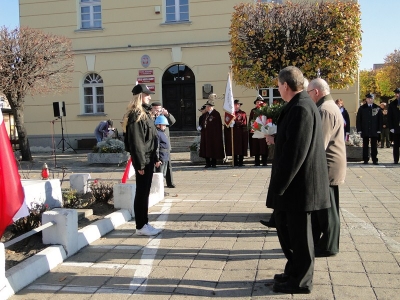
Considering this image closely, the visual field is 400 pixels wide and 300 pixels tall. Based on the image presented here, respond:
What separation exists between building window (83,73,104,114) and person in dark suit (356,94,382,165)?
41.1ft

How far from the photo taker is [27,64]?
14.5 meters

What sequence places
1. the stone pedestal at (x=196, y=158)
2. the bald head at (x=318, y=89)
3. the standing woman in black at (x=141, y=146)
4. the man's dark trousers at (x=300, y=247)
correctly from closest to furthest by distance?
the man's dark trousers at (x=300, y=247)
the bald head at (x=318, y=89)
the standing woman in black at (x=141, y=146)
the stone pedestal at (x=196, y=158)

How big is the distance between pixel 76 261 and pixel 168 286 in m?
1.34

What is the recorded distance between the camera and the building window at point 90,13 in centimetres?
2109

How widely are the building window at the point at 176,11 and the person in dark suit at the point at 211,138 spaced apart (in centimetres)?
811

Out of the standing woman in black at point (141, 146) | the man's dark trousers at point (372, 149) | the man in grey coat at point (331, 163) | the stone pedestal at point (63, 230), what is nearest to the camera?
the man in grey coat at point (331, 163)

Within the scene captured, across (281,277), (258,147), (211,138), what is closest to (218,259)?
(281,277)

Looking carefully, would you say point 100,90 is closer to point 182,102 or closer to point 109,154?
point 182,102

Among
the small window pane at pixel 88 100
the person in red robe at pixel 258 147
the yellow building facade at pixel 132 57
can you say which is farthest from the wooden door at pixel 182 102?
the person in red robe at pixel 258 147

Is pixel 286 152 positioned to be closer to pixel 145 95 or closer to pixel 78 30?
pixel 145 95

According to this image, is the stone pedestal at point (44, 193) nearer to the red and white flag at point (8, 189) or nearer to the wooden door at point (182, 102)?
the red and white flag at point (8, 189)

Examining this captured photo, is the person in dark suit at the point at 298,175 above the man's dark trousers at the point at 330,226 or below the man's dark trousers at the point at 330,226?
above

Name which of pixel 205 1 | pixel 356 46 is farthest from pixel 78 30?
pixel 356 46

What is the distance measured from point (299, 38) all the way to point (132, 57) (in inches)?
348
